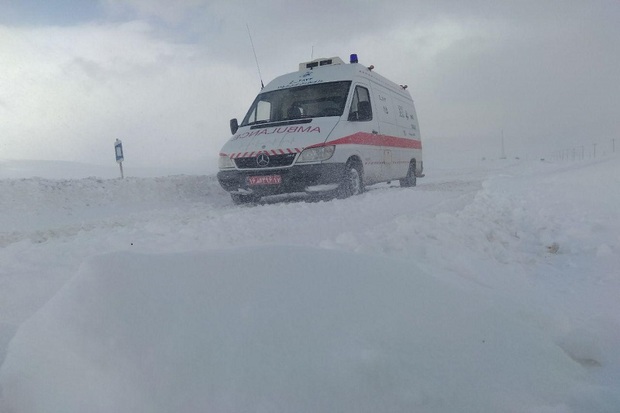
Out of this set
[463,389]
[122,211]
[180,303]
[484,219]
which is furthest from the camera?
[122,211]

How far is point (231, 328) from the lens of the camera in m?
1.53

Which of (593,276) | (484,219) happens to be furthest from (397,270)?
(484,219)

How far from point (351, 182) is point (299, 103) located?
178 cm

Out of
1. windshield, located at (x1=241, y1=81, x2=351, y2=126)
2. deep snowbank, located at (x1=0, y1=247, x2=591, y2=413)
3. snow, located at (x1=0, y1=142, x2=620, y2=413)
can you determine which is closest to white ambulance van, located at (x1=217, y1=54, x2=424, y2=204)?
windshield, located at (x1=241, y1=81, x2=351, y2=126)

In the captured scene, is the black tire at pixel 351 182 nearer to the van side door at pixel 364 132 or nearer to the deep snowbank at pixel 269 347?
the van side door at pixel 364 132

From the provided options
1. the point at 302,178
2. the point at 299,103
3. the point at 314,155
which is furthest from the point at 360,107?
the point at 302,178

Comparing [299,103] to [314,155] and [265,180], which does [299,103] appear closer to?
[314,155]

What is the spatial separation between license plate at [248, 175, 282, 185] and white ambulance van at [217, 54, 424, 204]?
0.02 meters

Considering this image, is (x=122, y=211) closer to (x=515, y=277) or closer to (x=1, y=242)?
(x=1, y=242)

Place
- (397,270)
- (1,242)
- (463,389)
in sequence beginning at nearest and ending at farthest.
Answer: (463,389) → (397,270) → (1,242)

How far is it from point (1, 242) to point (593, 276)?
A: 620 cm

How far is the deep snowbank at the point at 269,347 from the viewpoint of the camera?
1342mm

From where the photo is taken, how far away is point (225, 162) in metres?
7.11

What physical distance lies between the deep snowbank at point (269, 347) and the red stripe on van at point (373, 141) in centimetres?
491
